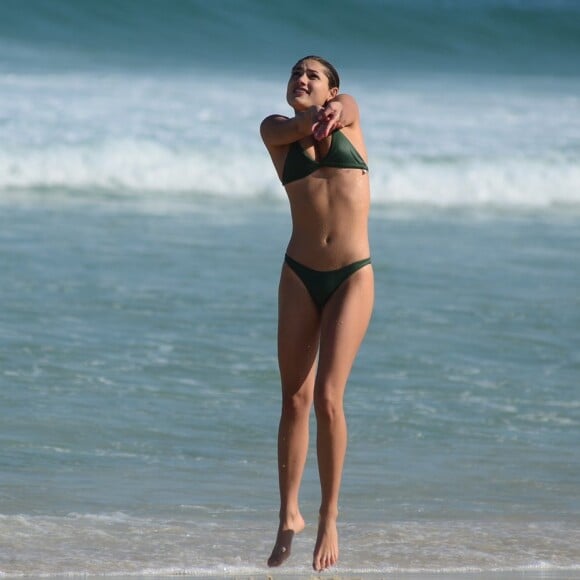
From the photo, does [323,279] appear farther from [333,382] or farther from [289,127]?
[289,127]

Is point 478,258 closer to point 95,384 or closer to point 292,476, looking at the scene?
point 95,384

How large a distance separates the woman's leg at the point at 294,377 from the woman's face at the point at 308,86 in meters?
0.63

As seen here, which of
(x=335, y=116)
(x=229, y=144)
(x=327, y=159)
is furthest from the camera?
(x=229, y=144)

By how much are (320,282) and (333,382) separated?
39 centimetres

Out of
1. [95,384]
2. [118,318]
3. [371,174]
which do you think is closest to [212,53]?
[371,174]

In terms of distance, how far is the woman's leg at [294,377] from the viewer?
5.27m

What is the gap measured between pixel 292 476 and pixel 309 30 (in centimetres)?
2445

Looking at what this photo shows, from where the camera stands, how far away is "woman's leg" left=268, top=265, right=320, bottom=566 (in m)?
5.27

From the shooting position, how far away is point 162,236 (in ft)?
42.4

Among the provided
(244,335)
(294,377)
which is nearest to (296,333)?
(294,377)

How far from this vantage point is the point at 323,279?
5.24 m

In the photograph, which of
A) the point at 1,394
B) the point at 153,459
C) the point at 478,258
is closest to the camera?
the point at 153,459

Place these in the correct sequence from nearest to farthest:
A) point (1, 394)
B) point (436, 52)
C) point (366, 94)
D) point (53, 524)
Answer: point (53, 524) → point (1, 394) → point (366, 94) → point (436, 52)

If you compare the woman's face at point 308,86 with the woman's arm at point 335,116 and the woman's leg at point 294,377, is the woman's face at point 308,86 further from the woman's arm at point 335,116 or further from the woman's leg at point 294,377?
the woman's leg at point 294,377
